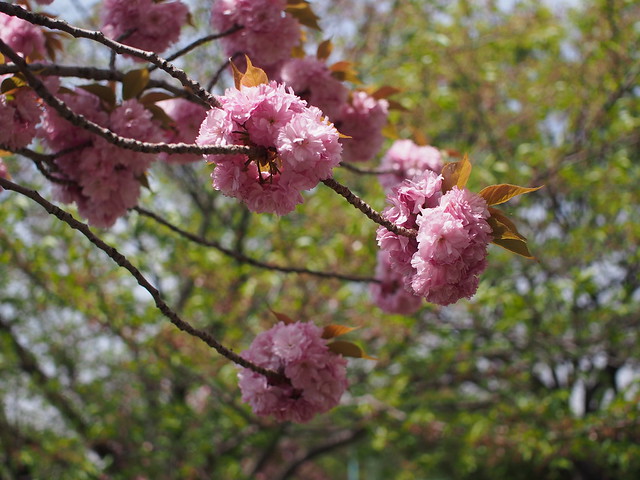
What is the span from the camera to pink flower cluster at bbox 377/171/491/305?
999 millimetres

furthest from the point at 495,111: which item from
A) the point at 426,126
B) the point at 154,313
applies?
the point at 154,313

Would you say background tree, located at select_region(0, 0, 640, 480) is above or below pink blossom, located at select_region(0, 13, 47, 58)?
above

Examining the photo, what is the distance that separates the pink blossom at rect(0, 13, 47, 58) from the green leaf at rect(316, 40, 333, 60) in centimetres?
83

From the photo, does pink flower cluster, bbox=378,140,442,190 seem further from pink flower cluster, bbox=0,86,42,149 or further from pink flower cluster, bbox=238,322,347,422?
pink flower cluster, bbox=0,86,42,149

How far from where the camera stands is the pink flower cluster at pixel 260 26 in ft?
5.34

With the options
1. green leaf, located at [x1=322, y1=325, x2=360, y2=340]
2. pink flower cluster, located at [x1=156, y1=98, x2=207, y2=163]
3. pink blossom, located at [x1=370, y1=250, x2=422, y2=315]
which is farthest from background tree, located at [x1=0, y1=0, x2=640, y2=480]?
green leaf, located at [x1=322, y1=325, x2=360, y2=340]

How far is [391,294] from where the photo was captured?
2193 millimetres

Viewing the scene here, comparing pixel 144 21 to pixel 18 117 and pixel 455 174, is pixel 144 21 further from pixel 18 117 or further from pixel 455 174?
pixel 455 174

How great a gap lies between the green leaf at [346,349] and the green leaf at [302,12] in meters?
0.94

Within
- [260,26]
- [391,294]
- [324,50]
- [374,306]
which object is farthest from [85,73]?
[374,306]

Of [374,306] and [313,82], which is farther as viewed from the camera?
[374,306]

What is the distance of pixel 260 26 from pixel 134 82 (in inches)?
16.4

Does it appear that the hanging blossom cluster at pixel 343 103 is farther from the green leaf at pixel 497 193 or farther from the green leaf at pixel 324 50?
the green leaf at pixel 497 193

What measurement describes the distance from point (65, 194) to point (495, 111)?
208 inches
